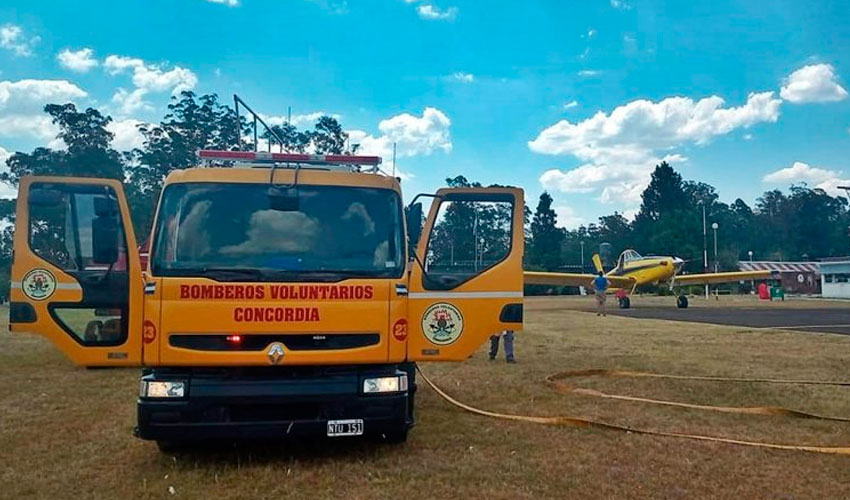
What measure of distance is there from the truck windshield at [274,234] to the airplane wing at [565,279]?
89.3 feet

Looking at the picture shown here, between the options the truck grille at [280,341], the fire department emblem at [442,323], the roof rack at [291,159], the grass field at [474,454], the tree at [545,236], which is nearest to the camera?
the grass field at [474,454]

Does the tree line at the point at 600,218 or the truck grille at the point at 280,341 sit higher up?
the tree line at the point at 600,218

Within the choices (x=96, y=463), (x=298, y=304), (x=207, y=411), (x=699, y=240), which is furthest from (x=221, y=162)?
(x=699, y=240)

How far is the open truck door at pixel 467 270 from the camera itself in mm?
5477

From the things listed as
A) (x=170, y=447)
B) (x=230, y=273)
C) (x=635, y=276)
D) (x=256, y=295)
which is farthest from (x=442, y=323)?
(x=635, y=276)

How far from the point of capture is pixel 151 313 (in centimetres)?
491

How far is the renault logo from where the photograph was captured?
492cm

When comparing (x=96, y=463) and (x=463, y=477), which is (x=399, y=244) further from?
(x=96, y=463)

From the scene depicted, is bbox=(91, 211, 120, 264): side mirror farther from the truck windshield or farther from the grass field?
the grass field

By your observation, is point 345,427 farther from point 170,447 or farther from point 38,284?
point 38,284

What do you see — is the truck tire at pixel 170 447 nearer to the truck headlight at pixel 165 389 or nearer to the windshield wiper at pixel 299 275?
the truck headlight at pixel 165 389

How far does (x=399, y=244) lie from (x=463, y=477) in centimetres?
190

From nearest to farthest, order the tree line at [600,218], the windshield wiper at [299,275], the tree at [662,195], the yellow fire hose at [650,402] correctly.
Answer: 1. the windshield wiper at [299,275]
2. the yellow fire hose at [650,402]
3. the tree line at [600,218]
4. the tree at [662,195]

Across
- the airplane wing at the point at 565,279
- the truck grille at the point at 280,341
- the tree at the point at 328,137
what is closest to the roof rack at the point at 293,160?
the truck grille at the point at 280,341
